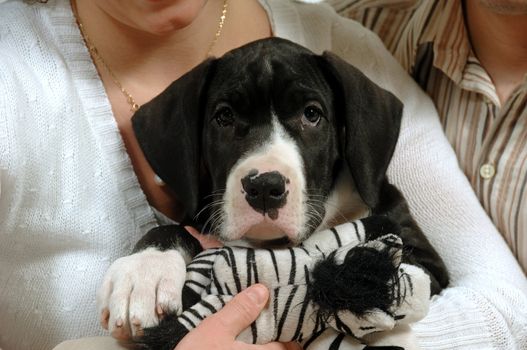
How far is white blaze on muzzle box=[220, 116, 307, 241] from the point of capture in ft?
4.44

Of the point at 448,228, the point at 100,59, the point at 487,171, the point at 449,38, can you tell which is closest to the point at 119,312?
the point at 100,59

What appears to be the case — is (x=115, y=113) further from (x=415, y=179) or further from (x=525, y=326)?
(x=525, y=326)

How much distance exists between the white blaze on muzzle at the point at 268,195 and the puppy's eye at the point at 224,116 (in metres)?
0.13

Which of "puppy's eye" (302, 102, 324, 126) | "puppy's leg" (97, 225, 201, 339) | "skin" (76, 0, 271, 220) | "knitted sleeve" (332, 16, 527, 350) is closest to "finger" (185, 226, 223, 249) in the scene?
"puppy's leg" (97, 225, 201, 339)

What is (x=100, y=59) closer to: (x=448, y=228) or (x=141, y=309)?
(x=141, y=309)

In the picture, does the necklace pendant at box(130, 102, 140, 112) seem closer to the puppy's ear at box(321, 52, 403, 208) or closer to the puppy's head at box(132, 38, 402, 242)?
the puppy's head at box(132, 38, 402, 242)

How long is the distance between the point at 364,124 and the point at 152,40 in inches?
26.1

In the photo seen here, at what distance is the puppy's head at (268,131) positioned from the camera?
1.44m

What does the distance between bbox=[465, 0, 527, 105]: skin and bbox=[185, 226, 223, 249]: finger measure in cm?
96

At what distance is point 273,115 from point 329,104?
149 mm

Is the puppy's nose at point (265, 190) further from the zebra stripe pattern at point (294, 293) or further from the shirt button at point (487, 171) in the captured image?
the shirt button at point (487, 171)

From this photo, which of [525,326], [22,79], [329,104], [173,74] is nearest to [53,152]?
[22,79]

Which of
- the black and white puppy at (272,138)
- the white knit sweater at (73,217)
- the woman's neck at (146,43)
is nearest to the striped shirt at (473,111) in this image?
the white knit sweater at (73,217)

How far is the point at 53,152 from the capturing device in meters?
1.68
